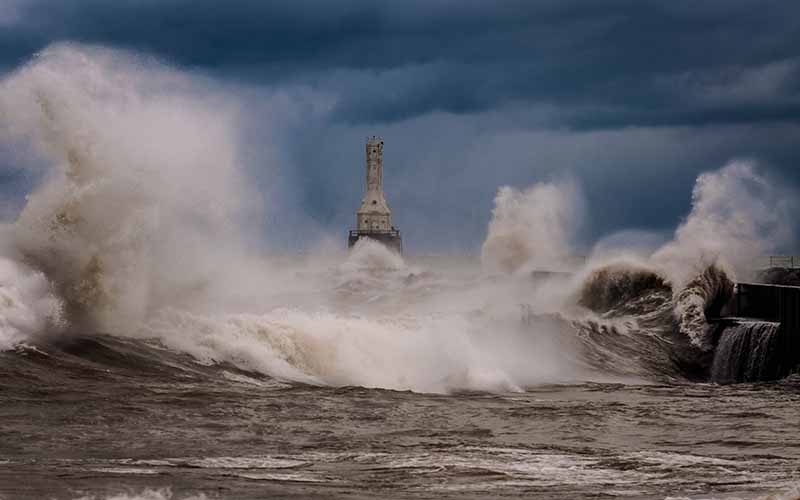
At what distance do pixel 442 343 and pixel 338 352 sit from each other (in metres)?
2.55

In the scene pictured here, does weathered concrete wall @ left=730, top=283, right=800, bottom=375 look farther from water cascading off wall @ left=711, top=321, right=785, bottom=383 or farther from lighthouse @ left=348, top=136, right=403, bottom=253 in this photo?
lighthouse @ left=348, top=136, right=403, bottom=253

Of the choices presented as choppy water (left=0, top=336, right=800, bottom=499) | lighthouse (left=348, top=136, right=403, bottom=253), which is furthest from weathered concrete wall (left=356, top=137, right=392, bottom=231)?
choppy water (left=0, top=336, right=800, bottom=499)

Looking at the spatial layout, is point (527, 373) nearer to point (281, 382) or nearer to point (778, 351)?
point (778, 351)

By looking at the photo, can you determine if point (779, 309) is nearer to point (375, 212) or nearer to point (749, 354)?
point (749, 354)

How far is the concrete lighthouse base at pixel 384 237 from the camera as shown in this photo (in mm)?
73312

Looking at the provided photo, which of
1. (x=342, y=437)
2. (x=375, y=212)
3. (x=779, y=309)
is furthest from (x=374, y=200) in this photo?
(x=342, y=437)

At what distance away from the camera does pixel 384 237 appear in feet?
242

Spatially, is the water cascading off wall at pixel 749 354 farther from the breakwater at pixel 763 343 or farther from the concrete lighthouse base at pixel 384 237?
the concrete lighthouse base at pixel 384 237

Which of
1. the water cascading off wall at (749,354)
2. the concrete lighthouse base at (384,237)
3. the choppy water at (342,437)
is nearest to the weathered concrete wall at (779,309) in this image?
the water cascading off wall at (749,354)

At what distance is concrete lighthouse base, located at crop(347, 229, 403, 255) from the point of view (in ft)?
241

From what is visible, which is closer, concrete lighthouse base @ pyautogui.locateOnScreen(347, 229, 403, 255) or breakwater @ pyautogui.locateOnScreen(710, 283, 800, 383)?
breakwater @ pyautogui.locateOnScreen(710, 283, 800, 383)

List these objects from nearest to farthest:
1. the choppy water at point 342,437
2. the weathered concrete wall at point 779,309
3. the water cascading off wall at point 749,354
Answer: the choppy water at point 342,437 → the weathered concrete wall at point 779,309 → the water cascading off wall at point 749,354

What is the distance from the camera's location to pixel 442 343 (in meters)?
20.0

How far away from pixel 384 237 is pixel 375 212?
255cm
